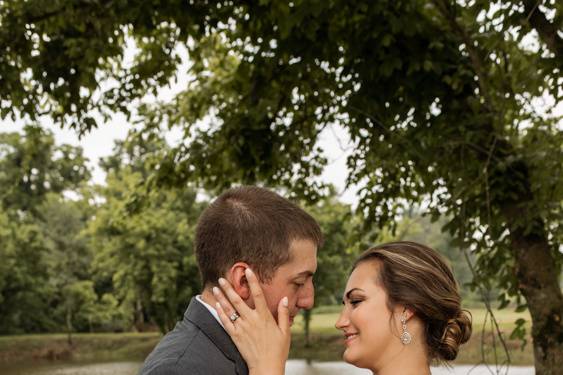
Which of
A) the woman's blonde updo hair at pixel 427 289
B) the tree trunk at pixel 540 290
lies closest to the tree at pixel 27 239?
the tree trunk at pixel 540 290

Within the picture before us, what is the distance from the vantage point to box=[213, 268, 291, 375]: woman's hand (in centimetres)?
253

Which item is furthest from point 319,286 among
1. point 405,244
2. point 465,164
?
point 405,244

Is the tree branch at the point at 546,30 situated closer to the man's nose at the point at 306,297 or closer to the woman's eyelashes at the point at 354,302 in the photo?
the woman's eyelashes at the point at 354,302

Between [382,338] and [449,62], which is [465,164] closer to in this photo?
[449,62]

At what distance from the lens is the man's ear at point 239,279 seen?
97.5 inches

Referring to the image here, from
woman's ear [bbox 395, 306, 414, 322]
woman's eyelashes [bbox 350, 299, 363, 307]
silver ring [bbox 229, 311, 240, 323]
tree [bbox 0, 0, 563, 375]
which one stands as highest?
tree [bbox 0, 0, 563, 375]

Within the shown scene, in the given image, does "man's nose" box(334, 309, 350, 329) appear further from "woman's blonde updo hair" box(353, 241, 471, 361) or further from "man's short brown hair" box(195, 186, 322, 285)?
"man's short brown hair" box(195, 186, 322, 285)

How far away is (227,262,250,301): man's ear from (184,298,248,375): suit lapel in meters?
0.11

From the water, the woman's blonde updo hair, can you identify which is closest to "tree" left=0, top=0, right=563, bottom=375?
the woman's blonde updo hair

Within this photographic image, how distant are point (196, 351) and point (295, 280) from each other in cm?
40

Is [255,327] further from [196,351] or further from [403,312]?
[403,312]

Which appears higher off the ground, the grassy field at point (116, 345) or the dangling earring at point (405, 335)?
the dangling earring at point (405, 335)

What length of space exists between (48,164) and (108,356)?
39.2 ft

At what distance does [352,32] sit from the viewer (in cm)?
798
